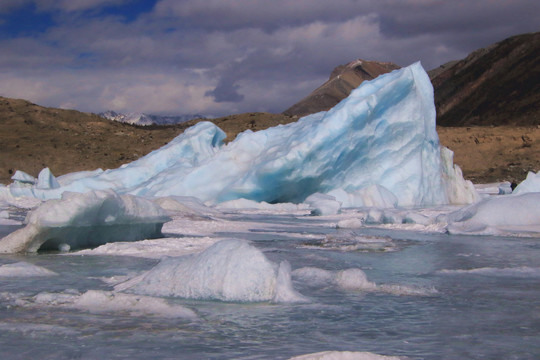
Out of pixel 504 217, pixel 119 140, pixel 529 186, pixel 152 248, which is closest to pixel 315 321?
pixel 152 248

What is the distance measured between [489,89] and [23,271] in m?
69.2

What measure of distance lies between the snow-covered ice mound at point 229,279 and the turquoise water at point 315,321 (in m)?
0.12

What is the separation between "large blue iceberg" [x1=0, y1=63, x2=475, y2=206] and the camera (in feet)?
57.7

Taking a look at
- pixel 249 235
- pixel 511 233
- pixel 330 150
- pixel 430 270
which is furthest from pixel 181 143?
pixel 430 270

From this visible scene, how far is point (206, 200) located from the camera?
19109 millimetres

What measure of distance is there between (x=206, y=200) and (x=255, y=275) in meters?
14.2

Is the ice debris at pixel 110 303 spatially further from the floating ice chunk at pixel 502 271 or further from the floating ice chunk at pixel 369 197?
the floating ice chunk at pixel 369 197

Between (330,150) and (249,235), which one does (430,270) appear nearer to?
(249,235)

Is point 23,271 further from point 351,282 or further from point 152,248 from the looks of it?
point 351,282

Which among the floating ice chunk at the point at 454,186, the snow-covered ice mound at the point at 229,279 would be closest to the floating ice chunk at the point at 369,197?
the floating ice chunk at the point at 454,186

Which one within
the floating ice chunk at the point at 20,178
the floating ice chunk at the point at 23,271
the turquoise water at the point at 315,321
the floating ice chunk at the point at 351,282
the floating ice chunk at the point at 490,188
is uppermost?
the floating ice chunk at the point at 20,178

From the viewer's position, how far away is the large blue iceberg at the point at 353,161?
17578 millimetres

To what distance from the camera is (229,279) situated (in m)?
5.03

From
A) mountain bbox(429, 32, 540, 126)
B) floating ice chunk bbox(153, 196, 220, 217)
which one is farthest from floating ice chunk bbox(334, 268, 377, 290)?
mountain bbox(429, 32, 540, 126)
